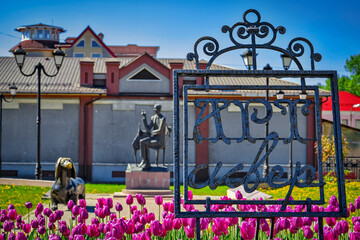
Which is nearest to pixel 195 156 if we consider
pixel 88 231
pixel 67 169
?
pixel 67 169

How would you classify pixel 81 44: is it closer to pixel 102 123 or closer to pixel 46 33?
pixel 46 33

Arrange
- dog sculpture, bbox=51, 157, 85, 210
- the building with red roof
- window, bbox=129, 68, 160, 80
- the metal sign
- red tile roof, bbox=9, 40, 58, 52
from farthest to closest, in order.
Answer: red tile roof, bbox=9, 40, 58, 52 → the building with red roof → window, bbox=129, 68, 160, 80 → dog sculpture, bbox=51, 157, 85, 210 → the metal sign

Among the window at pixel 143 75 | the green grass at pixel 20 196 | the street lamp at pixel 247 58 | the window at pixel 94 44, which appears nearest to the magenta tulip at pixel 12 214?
the green grass at pixel 20 196

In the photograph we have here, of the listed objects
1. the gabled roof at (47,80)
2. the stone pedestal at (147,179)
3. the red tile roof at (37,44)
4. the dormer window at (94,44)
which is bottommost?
the stone pedestal at (147,179)

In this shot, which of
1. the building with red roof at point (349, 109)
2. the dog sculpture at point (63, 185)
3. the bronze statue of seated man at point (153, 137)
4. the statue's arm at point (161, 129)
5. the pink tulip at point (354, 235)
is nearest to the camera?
the pink tulip at point (354, 235)

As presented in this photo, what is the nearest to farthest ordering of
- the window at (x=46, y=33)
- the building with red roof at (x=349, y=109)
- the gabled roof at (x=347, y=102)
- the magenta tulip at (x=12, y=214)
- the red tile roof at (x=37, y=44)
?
the magenta tulip at (x=12, y=214)
the gabled roof at (x=347, y=102)
the building with red roof at (x=349, y=109)
the red tile roof at (x=37, y=44)
the window at (x=46, y=33)

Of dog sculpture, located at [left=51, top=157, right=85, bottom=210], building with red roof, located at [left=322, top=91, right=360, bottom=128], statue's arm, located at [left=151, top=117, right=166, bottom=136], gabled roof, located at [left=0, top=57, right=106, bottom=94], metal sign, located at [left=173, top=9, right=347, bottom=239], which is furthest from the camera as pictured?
building with red roof, located at [left=322, top=91, right=360, bottom=128]

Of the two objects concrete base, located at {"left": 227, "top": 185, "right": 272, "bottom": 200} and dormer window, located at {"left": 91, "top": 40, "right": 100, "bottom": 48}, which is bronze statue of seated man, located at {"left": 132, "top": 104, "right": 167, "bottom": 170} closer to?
concrete base, located at {"left": 227, "top": 185, "right": 272, "bottom": 200}

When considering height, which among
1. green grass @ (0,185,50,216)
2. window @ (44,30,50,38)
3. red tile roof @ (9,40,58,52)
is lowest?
green grass @ (0,185,50,216)

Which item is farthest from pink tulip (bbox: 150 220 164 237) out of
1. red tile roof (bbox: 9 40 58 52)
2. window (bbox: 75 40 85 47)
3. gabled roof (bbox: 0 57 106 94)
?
red tile roof (bbox: 9 40 58 52)

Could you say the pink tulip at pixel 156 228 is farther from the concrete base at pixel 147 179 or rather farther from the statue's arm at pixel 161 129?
the concrete base at pixel 147 179

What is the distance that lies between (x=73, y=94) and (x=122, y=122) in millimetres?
2729

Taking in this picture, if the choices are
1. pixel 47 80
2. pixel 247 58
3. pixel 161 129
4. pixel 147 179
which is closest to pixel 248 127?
pixel 247 58

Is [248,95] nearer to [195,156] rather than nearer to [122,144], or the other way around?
[195,156]
